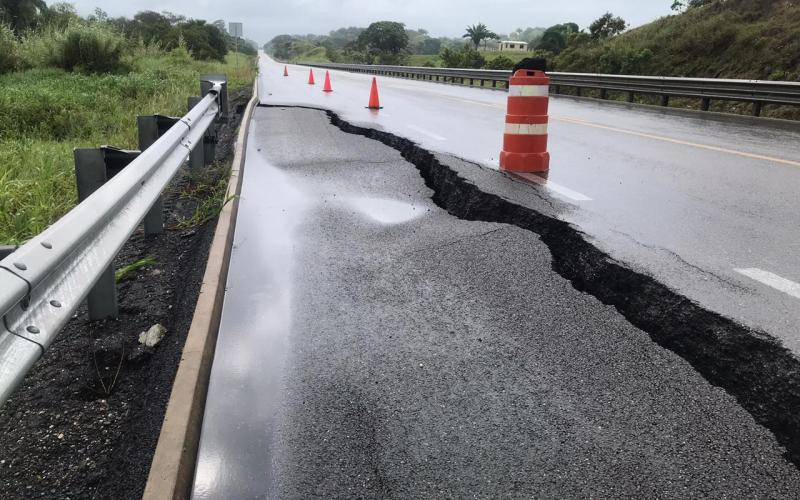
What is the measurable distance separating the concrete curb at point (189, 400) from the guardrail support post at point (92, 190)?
1.38ft

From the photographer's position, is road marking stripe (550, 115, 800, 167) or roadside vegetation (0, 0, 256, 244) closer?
roadside vegetation (0, 0, 256, 244)

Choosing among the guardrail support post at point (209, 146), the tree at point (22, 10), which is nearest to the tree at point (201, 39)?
the tree at point (22, 10)

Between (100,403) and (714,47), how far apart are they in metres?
26.2

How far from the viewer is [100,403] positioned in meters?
2.58

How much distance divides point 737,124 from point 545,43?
5266cm

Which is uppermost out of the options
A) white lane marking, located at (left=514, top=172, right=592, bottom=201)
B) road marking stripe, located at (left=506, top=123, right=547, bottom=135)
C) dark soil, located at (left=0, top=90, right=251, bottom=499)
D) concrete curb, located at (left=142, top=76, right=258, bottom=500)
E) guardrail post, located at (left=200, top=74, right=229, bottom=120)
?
guardrail post, located at (left=200, top=74, right=229, bottom=120)

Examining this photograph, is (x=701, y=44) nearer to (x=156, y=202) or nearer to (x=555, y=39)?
(x=156, y=202)

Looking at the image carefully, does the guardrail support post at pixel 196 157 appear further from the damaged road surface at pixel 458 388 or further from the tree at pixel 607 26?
the tree at pixel 607 26

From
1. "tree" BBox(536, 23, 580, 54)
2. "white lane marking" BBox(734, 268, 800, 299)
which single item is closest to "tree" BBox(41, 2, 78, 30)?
"white lane marking" BBox(734, 268, 800, 299)

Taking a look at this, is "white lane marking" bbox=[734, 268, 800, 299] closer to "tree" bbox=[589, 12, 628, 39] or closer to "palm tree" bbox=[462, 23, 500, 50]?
"tree" bbox=[589, 12, 628, 39]

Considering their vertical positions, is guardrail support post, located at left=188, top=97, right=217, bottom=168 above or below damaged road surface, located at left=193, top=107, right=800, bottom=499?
above

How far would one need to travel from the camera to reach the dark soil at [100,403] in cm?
212

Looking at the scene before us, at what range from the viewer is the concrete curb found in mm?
1979

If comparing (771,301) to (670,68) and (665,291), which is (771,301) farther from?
(670,68)
